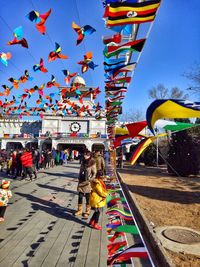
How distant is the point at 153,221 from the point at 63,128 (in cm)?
4431

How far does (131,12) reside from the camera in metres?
4.48

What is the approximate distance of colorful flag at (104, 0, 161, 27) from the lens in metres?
4.38

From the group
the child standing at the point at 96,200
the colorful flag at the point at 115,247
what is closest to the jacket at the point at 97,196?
the child standing at the point at 96,200

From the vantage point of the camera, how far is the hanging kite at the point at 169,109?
19.0ft

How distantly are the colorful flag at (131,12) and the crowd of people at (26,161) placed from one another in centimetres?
952

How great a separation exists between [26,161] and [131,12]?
10103 mm

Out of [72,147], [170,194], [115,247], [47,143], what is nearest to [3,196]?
[115,247]

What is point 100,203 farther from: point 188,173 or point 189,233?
point 188,173

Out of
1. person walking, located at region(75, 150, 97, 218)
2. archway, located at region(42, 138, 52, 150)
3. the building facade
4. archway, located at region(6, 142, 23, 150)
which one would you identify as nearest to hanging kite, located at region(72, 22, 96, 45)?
person walking, located at region(75, 150, 97, 218)

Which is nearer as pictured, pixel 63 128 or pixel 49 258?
pixel 49 258

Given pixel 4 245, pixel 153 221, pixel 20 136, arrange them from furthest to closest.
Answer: pixel 20 136 < pixel 153 221 < pixel 4 245

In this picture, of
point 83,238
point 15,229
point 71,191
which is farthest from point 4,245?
point 71,191

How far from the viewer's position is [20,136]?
47.6 meters

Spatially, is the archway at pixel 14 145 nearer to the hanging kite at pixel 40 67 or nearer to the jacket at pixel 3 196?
the hanging kite at pixel 40 67
